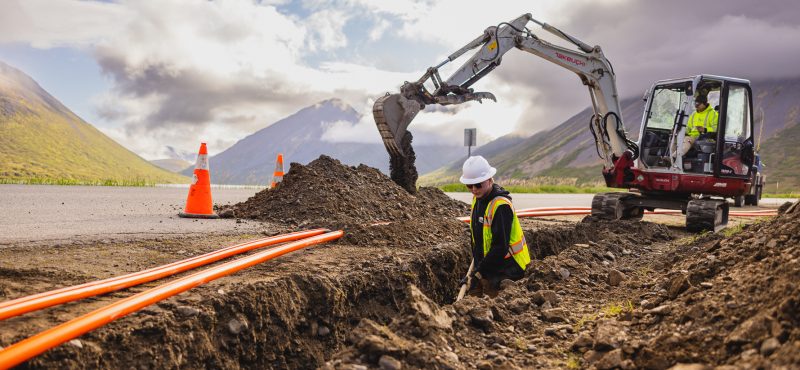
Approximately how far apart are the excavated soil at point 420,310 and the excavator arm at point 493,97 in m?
3.31

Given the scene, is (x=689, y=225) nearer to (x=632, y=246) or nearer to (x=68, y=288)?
(x=632, y=246)

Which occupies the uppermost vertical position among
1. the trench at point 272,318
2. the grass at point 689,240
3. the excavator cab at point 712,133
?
the excavator cab at point 712,133

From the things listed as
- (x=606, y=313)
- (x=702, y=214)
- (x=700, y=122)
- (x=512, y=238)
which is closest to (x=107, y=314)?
(x=606, y=313)

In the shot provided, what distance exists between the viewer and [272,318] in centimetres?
463

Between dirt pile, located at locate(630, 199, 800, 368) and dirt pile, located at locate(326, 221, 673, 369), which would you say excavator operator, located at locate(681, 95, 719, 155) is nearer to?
dirt pile, located at locate(326, 221, 673, 369)

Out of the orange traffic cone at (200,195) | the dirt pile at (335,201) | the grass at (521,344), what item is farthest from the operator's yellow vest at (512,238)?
the orange traffic cone at (200,195)

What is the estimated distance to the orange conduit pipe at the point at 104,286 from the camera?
136 inches

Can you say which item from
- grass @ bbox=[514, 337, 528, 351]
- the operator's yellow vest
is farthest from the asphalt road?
grass @ bbox=[514, 337, 528, 351]

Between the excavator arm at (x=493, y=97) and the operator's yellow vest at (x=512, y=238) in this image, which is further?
the excavator arm at (x=493, y=97)

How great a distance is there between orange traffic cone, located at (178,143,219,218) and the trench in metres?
3.12

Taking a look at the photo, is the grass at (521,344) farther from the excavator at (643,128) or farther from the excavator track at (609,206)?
the excavator track at (609,206)

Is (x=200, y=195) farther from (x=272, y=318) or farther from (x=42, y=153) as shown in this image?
(x=42, y=153)

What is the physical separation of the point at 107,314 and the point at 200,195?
5.70 metres

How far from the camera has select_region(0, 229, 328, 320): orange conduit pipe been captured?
346 cm
